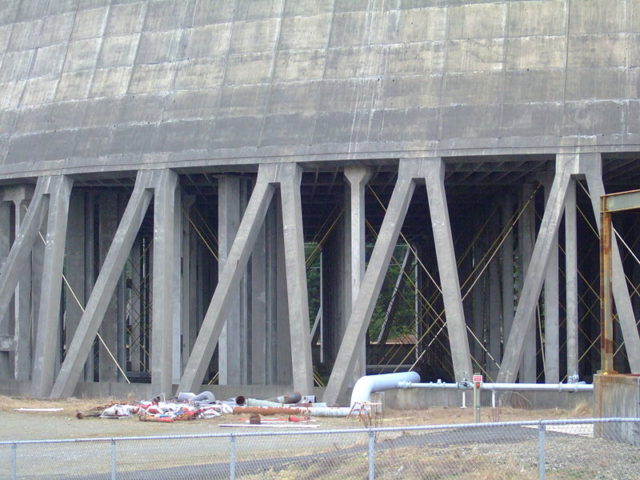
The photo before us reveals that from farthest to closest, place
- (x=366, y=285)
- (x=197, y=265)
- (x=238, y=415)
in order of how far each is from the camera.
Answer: (x=197, y=265), (x=366, y=285), (x=238, y=415)

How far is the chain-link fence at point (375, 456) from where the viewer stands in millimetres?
14133

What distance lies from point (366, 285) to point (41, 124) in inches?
429

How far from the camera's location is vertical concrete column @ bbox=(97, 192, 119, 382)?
123 ft

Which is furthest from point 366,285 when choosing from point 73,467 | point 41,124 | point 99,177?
point 73,467

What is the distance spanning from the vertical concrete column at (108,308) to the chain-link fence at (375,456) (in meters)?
17.0

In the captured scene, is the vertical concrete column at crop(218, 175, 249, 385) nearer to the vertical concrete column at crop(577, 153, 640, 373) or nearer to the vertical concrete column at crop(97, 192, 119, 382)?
the vertical concrete column at crop(97, 192, 119, 382)

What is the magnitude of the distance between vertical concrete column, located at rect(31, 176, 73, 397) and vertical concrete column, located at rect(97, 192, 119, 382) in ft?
9.84

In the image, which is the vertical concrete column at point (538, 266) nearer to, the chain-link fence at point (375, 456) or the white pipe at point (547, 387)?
the white pipe at point (547, 387)

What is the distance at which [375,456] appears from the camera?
16078mm

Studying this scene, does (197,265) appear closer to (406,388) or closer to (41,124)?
(41,124)

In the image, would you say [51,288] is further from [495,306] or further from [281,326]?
[495,306]

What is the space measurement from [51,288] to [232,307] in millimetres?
4819

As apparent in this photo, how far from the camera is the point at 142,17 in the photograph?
113ft

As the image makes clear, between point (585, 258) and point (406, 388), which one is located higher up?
point (585, 258)
